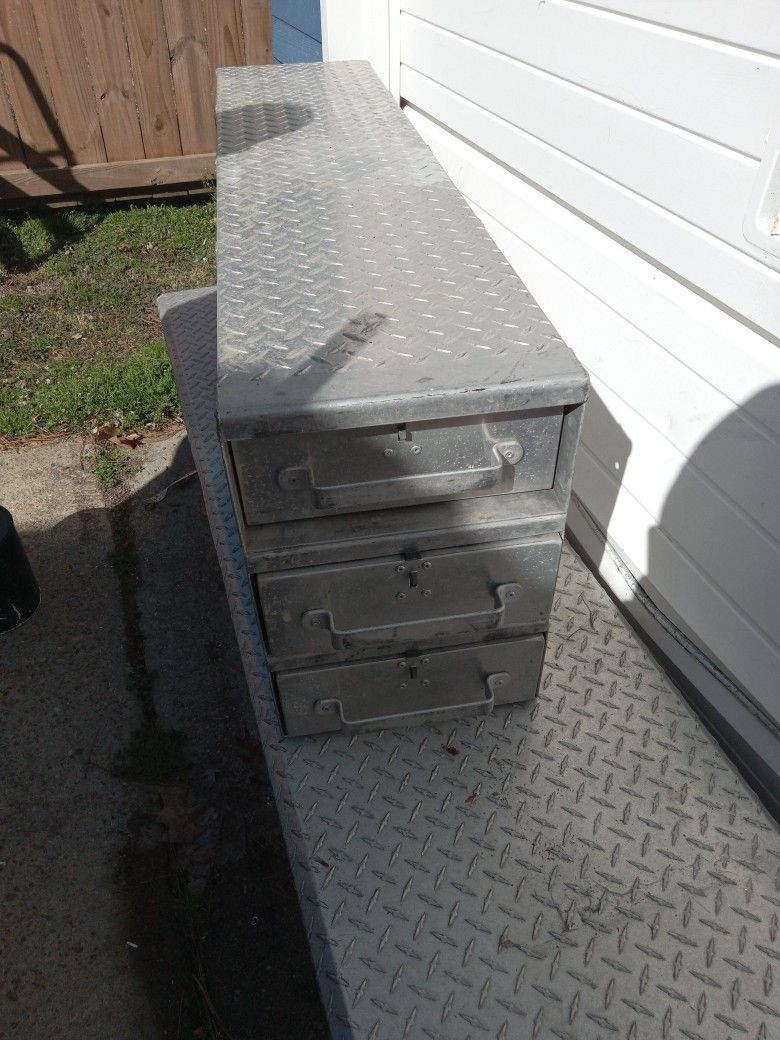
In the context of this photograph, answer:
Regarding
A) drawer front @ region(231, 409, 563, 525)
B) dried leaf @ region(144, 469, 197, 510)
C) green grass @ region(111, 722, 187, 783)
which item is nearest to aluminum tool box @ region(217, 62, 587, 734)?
drawer front @ region(231, 409, 563, 525)

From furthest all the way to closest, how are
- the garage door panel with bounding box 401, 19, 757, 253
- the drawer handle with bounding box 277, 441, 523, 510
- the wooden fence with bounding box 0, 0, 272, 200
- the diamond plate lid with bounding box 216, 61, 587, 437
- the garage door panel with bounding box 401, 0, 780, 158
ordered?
the wooden fence with bounding box 0, 0, 272, 200 → the garage door panel with bounding box 401, 19, 757, 253 → the garage door panel with bounding box 401, 0, 780, 158 → the drawer handle with bounding box 277, 441, 523, 510 → the diamond plate lid with bounding box 216, 61, 587, 437

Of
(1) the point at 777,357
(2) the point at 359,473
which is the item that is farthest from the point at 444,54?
(2) the point at 359,473

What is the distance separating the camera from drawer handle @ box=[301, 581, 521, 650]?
1520 millimetres

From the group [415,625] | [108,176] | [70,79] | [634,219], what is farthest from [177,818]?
[70,79]

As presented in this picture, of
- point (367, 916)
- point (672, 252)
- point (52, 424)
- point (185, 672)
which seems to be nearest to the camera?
point (367, 916)

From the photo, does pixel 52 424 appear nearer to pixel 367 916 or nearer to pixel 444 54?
pixel 444 54

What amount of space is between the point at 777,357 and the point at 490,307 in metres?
0.61

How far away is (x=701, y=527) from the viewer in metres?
1.87

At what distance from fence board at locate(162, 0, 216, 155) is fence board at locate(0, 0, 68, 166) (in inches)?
36.1

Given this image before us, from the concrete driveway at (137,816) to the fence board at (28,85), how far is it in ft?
12.1

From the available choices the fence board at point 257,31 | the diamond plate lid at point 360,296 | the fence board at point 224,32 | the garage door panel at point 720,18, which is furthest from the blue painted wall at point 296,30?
the garage door panel at point 720,18

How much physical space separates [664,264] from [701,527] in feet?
2.15

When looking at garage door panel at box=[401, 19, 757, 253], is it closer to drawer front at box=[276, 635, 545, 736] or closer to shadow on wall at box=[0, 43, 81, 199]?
drawer front at box=[276, 635, 545, 736]

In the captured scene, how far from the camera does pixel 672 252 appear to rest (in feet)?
5.89
